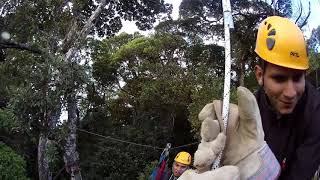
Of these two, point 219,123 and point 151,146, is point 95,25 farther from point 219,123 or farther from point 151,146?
point 219,123

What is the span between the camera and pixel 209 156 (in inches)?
57.2

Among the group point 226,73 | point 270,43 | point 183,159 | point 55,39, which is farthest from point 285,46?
point 55,39

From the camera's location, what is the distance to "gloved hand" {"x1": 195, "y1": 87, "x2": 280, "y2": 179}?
1490mm

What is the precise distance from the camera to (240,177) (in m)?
1.48

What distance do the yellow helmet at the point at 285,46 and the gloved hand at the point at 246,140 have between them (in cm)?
18

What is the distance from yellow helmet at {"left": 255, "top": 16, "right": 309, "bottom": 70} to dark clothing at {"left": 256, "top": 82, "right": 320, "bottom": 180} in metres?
0.15

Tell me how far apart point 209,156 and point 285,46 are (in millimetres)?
455

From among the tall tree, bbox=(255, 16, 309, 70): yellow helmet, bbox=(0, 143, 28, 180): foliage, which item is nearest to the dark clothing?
bbox=(255, 16, 309, 70): yellow helmet

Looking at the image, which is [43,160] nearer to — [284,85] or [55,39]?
[55,39]

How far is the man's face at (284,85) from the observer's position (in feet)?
5.13

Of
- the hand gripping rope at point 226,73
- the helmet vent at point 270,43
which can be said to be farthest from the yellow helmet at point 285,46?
the hand gripping rope at point 226,73

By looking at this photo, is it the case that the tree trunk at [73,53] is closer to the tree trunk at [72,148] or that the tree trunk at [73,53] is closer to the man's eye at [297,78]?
the tree trunk at [72,148]

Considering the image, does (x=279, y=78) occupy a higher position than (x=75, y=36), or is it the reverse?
(x=75, y=36)

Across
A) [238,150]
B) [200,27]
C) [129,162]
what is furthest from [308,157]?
[200,27]
